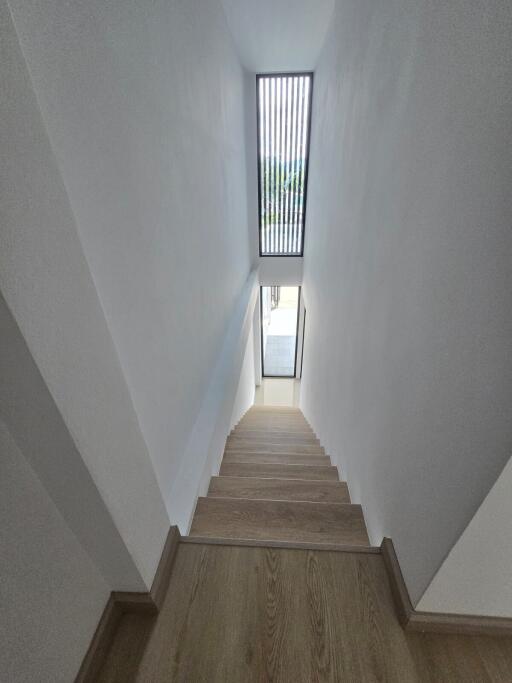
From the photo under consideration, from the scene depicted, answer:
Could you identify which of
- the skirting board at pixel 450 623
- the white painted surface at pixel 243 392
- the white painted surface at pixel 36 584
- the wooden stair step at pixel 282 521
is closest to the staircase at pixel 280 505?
the wooden stair step at pixel 282 521

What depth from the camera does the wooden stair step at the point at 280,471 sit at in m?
2.48

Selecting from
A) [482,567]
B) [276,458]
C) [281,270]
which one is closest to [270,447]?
[276,458]

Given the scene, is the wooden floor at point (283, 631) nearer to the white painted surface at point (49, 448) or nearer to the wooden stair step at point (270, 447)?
the white painted surface at point (49, 448)

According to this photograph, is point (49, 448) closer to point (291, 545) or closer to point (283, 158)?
point (291, 545)

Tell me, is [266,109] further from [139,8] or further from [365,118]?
[139,8]

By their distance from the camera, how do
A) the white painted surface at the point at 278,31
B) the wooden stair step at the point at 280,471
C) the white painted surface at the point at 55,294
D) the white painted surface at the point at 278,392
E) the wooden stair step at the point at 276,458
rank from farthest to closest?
the white painted surface at the point at 278,392 → the wooden stair step at the point at 276,458 → the white painted surface at the point at 278,31 → the wooden stair step at the point at 280,471 → the white painted surface at the point at 55,294

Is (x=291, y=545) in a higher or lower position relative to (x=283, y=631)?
higher

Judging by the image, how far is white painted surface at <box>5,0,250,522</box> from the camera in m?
0.74

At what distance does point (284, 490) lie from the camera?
2.02m

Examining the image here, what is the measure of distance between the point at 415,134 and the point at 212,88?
196cm

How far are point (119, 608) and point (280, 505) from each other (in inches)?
34.8

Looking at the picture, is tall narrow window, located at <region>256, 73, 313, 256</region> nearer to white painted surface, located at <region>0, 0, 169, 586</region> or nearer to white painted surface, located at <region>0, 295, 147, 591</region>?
white painted surface, located at <region>0, 0, 169, 586</region>

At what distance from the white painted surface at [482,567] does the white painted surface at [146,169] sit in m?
0.94

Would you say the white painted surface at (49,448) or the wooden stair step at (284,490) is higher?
the wooden stair step at (284,490)
